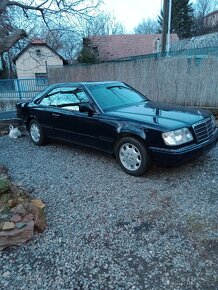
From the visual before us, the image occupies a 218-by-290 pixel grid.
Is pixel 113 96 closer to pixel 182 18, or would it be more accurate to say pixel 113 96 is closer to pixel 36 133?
pixel 36 133

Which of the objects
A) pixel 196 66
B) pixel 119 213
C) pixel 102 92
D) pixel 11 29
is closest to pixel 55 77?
pixel 11 29

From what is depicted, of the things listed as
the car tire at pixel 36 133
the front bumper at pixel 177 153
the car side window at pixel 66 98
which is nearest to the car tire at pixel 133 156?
the front bumper at pixel 177 153

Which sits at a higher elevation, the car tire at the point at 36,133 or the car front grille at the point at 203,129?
the car front grille at the point at 203,129

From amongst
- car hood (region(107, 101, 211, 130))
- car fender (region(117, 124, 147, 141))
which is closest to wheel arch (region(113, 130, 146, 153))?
car fender (region(117, 124, 147, 141))

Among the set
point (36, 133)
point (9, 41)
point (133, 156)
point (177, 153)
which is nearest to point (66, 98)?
point (36, 133)

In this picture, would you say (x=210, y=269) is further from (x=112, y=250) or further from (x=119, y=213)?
(x=119, y=213)

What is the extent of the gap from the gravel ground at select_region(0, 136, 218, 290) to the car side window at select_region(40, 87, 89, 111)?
4.31 ft

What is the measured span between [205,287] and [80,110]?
135 inches

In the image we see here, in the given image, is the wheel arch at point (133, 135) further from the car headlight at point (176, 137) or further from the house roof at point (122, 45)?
the house roof at point (122, 45)

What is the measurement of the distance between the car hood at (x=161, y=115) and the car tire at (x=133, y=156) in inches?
15.0

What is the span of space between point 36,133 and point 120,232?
408 centimetres

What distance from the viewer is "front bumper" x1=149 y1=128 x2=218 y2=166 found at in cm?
359

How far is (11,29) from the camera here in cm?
1025

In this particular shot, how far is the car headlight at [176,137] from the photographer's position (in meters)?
3.60
